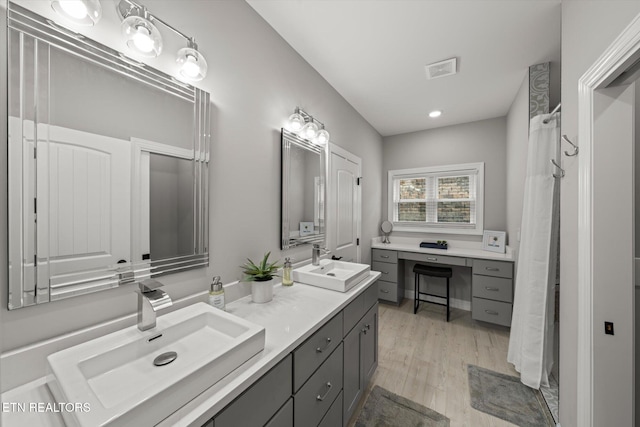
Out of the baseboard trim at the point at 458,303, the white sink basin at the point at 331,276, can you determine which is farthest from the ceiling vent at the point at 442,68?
the baseboard trim at the point at 458,303

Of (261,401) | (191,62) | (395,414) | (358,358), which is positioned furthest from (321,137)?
(395,414)

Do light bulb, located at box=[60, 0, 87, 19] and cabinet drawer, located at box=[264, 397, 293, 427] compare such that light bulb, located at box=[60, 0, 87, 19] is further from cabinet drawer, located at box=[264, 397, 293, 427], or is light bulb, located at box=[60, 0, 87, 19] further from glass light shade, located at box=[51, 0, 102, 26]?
cabinet drawer, located at box=[264, 397, 293, 427]

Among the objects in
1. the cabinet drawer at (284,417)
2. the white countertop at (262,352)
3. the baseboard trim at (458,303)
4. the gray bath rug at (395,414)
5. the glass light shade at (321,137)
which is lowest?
the gray bath rug at (395,414)

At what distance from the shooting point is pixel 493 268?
2686 millimetres

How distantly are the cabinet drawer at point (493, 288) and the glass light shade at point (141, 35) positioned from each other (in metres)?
3.39

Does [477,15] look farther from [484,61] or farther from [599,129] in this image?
[599,129]

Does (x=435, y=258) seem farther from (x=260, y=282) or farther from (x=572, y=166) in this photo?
→ (x=260, y=282)

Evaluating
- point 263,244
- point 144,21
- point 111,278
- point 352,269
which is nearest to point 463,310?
point 352,269

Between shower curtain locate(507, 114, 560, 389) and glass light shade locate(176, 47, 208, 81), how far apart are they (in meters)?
2.35

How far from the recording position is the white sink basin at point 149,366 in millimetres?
551

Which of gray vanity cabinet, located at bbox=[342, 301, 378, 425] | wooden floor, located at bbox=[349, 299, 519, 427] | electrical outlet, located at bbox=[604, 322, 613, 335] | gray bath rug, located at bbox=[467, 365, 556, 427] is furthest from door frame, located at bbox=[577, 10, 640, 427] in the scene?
gray vanity cabinet, located at bbox=[342, 301, 378, 425]

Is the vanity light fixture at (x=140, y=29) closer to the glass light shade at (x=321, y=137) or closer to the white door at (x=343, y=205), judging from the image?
the glass light shade at (x=321, y=137)

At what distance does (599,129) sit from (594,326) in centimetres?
89

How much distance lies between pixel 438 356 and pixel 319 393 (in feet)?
5.55
